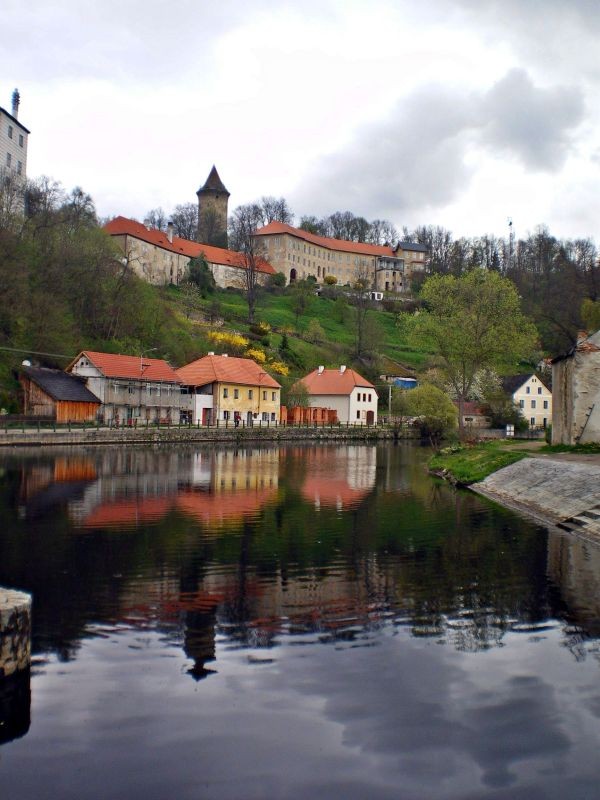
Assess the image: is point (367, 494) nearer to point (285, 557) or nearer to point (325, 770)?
point (285, 557)

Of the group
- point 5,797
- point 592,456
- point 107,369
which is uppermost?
point 107,369

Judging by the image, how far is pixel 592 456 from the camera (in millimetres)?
33656

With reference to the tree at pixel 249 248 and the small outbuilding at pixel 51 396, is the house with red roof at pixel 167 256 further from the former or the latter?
the small outbuilding at pixel 51 396

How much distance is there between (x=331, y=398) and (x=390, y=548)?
235 ft

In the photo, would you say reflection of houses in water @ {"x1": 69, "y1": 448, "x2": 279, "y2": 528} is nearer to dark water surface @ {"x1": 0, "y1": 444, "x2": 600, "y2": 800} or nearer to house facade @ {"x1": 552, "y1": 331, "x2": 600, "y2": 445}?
dark water surface @ {"x1": 0, "y1": 444, "x2": 600, "y2": 800}

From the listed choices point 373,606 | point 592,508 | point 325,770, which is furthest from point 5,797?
point 592,508

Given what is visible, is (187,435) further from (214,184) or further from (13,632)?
(214,184)


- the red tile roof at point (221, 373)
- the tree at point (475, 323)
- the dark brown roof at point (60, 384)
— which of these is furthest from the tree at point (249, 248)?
the tree at point (475, 323)

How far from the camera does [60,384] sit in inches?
2443

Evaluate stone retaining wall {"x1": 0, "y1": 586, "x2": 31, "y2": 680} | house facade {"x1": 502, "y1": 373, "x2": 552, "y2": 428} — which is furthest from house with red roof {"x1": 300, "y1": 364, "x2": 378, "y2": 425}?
stone retaining wall {"x1": 0, "y1": 586, "x2": 31, "y2": 680}

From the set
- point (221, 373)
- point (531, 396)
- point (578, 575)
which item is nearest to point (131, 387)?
point (221, 373)

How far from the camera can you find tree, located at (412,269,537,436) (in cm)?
4888

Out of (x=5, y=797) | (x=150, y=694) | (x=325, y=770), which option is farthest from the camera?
(x=150, y=694)

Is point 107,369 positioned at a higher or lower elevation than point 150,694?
higher
